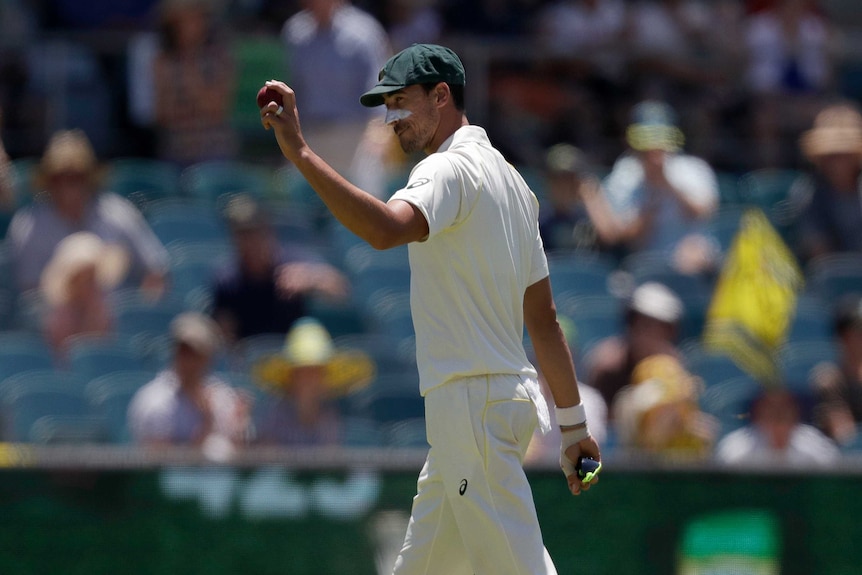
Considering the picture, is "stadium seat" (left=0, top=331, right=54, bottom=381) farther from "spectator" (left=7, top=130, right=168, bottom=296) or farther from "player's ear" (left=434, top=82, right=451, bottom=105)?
"player's ear" (left=434, top=82, right=451, bottom=105)

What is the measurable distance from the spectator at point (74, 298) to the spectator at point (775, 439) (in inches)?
131

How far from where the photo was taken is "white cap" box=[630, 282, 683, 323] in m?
7.90

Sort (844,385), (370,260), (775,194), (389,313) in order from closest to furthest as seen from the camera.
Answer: (844,385) → (389,313) → (370,260) → (775,194)

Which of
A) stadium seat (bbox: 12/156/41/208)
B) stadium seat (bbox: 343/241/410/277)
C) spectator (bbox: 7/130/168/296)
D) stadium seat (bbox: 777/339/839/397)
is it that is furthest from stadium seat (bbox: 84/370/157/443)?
stadium seat (bbox: 777/339/839/397)

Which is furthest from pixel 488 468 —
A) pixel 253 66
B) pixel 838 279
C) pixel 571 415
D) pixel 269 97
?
pixel 253 66

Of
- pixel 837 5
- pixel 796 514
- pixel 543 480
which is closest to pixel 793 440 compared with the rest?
pixel 796 514

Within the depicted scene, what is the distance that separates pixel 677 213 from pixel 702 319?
91 centimetres

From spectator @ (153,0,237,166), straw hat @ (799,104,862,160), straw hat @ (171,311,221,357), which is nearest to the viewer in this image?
straw hat @ (171,311,221,357)

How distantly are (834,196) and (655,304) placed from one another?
2376 mm

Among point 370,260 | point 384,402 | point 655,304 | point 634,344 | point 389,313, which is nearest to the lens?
point 384,402

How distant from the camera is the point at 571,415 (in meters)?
4.27

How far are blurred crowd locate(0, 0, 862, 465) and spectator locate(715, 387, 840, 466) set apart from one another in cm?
1

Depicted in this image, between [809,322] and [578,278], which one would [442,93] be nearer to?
[578,278]

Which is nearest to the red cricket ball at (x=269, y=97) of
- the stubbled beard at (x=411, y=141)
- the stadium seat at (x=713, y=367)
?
the stubbled beard at (x=411, y=141)
